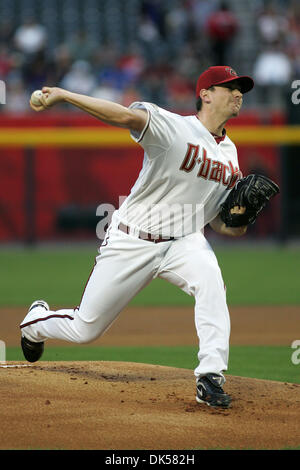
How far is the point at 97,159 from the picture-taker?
1561 centimetres

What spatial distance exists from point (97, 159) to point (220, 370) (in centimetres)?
1142

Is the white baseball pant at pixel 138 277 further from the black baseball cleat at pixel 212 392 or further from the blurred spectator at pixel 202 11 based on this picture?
the blurred spectator at pixel 202 11

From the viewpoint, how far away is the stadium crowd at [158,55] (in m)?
15.5

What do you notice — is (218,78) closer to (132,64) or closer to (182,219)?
(182,219)

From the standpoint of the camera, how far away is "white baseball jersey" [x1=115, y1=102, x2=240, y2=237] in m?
4.64

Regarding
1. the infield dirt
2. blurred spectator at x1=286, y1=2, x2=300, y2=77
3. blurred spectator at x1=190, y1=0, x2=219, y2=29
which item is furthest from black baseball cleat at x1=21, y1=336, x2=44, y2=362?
blurred spectator at x1=190, y1=0, x2=219, y2=29

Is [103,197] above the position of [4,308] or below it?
above

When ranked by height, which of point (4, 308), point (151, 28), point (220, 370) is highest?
point (151, 28)

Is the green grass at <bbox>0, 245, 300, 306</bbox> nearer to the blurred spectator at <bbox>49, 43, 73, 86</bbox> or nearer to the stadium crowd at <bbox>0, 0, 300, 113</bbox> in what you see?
the stadium crowd at <bbox>0, 0, 300, 113</bbox>

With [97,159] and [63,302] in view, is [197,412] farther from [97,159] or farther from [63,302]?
[97,159]

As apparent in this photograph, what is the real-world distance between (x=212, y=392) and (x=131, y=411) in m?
0.46

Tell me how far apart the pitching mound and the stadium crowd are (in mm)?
10292

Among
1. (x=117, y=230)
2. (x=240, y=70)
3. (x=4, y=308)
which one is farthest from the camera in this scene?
(x=240, y=70)

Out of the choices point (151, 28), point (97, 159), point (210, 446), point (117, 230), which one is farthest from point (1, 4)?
point (210, 446)
